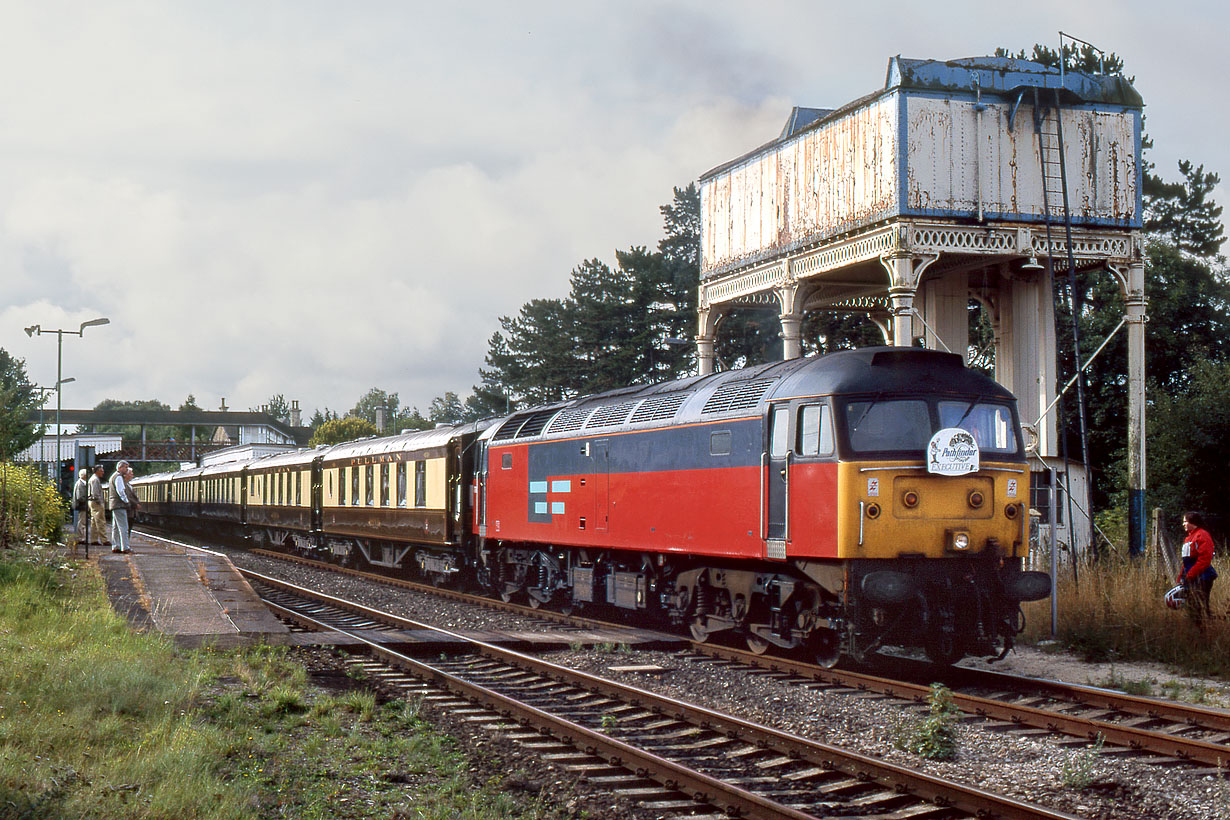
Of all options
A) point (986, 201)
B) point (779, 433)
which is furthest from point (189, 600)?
point (986, 201)

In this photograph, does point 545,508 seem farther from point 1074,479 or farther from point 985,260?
point 1074,479

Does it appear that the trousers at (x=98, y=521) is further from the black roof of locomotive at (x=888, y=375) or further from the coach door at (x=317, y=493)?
the black roof of locomotive at (x=888, y=375)

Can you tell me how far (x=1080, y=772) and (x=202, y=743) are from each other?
5.67 meters

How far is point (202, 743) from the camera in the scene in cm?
790

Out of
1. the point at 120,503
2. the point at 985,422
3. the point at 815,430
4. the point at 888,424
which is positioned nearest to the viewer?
the point at 888,424

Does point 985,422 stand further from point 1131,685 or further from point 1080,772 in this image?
point 1080,772

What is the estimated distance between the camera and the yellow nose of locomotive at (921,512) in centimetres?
1134

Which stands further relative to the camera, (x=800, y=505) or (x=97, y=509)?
(x=97, y=509)

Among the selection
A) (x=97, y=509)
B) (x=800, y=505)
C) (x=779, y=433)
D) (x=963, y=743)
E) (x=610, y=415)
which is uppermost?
(x=610, y=415)

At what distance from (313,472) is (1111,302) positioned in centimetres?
2480

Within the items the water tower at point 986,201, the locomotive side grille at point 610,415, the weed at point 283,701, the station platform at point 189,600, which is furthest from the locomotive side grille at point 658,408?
the weed at point 283,701

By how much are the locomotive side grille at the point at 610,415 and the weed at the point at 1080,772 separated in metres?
8.75

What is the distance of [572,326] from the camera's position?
2319 inches

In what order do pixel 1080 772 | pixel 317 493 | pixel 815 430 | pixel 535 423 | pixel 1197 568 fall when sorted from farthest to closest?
1. pixel 317 493
2. pixel 535 423
3. pixel 1197 568
4. pixel 815 430
5. pixel 1080 772
